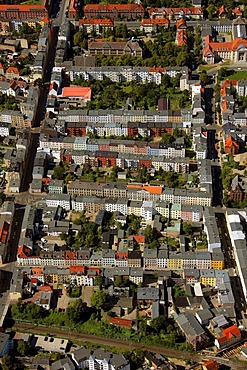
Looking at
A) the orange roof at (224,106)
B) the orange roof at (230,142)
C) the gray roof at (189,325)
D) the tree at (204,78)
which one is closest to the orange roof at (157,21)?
the tree at (204,78)

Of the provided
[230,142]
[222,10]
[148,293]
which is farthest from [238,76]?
[148,293]

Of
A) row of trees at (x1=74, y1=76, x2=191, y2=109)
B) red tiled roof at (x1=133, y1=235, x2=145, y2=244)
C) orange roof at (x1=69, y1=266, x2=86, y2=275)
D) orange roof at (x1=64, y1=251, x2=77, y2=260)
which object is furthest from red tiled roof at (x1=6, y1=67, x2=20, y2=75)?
orange roof at (x1=69, y1=266, x2=86, y2=275)

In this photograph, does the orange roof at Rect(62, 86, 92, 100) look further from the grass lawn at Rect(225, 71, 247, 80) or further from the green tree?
the green tree

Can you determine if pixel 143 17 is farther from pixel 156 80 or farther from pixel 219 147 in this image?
pixel 219 147

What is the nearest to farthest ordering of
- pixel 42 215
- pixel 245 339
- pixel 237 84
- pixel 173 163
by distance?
pixel 245 339 → pixel 42 215 → pixel 173 163 → pixel 237 84

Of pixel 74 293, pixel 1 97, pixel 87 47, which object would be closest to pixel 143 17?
pixel 87 47

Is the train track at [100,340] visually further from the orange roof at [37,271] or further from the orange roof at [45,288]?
the orange roof at [37,271]
